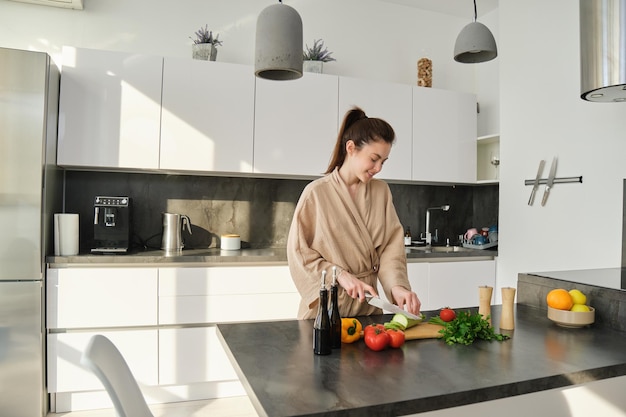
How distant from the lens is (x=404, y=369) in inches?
52.3

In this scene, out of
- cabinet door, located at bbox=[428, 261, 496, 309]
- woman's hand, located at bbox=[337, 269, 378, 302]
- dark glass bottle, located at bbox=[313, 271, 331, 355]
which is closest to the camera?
dark glass bottle, located at bbox=[313, 271, 331, 355]

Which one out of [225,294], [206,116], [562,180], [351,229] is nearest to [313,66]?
[206,116]

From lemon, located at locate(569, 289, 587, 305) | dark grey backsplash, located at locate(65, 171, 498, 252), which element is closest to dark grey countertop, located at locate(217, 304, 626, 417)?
lemon, located at locate(569, 289, 587, 305)

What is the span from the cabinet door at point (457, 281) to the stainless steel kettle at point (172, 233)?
1874mm

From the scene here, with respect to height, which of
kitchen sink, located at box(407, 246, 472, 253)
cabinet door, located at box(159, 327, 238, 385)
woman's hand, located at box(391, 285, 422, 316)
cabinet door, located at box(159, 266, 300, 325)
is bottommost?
cabinet door, located at box(159, 327, 238, 385)

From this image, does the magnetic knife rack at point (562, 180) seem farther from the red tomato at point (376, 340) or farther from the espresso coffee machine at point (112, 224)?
the espresso coffee machine at point (112, 224)

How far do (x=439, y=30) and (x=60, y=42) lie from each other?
311 centimetres

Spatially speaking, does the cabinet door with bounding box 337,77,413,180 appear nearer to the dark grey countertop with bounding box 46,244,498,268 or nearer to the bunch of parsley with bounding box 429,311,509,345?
the dark grey countertop with bounding box 46,244,498,268

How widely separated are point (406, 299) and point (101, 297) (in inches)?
80.6

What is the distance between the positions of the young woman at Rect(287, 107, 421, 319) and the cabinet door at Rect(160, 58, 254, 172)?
1.50 m

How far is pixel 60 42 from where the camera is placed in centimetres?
348

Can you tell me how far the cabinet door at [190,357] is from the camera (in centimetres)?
318

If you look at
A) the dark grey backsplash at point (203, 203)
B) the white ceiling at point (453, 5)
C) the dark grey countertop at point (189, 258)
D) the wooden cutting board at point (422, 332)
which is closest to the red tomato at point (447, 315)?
the wooden cutting board at point (422, 332)

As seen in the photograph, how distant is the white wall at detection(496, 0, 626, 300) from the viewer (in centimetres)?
299
